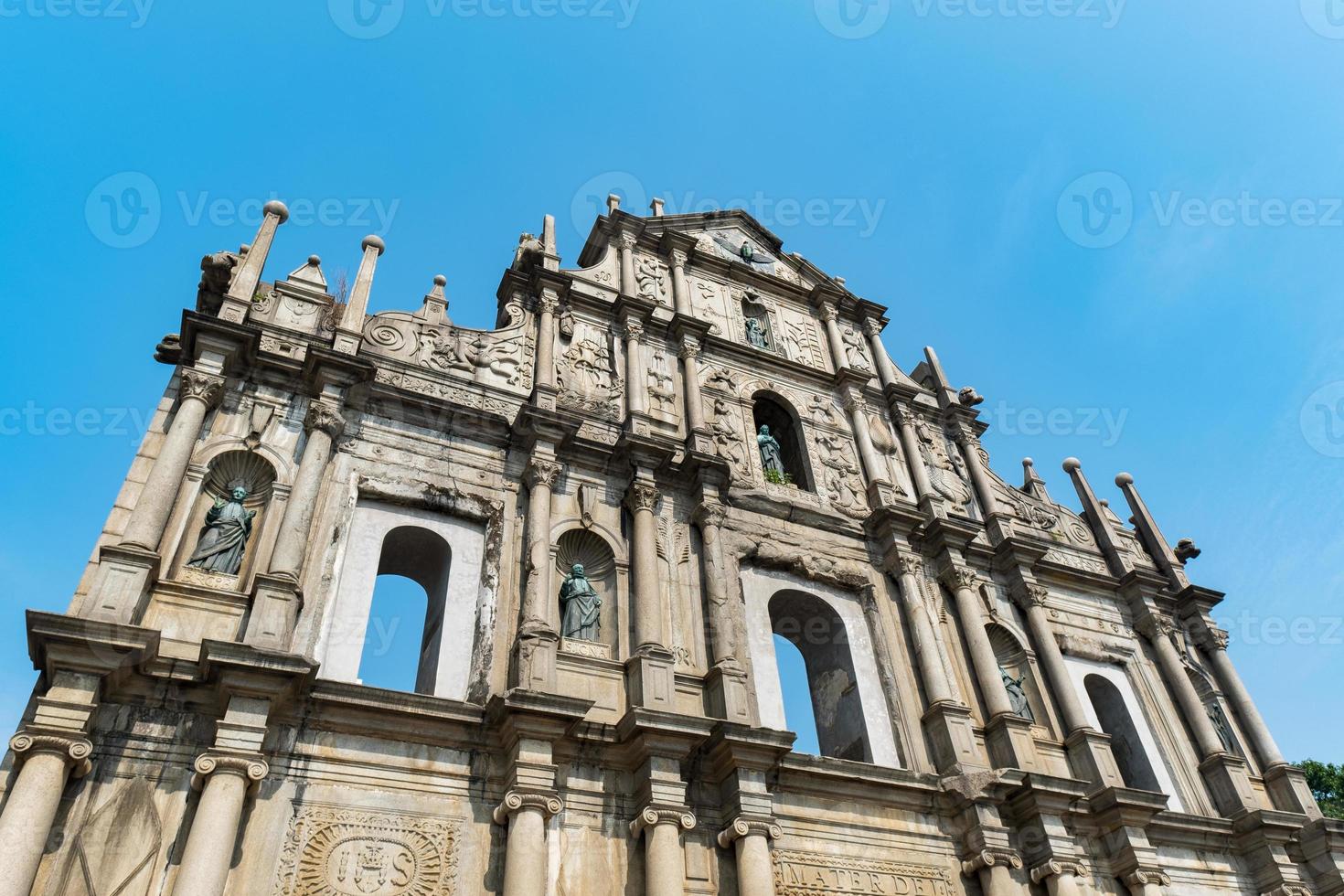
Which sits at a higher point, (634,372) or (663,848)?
(634,372)

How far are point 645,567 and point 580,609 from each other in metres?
0.97

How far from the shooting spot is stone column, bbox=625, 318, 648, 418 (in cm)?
1355

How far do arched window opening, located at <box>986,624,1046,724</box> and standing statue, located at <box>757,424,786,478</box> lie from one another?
4.03 m


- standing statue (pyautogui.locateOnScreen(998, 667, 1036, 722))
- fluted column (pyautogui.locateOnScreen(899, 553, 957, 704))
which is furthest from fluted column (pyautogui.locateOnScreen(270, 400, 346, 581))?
standing statue (pyautogui.locateOnScreen(998, 667, 1036, 722))

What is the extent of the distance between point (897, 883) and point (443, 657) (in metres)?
5.59

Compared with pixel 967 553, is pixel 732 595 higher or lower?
lower

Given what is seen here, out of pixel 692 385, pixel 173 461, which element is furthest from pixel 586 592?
pixel 173 461

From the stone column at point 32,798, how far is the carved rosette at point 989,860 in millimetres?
9032

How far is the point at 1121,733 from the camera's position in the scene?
14.7 m

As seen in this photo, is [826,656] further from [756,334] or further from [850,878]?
[756,334]

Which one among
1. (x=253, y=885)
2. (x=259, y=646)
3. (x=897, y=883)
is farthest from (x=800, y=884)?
(x=259, y=646)

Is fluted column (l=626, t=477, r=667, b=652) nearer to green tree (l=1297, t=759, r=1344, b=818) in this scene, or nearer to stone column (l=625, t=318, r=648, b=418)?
stone column (l=625, t=318, r=648, b=418)

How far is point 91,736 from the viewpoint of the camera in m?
7.67

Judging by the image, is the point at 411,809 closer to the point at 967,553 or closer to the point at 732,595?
the point at 732,595
